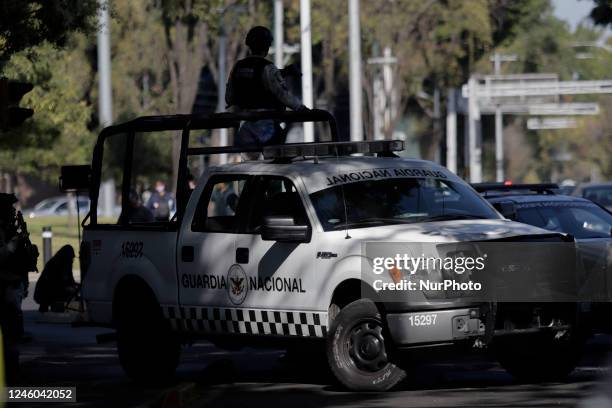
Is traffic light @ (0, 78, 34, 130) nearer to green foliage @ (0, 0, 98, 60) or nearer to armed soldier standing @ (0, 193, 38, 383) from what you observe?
armed soldier standing @ (0, 193, 38, 383)

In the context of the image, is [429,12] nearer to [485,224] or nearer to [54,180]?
[54,180]

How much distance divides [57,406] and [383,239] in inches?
106

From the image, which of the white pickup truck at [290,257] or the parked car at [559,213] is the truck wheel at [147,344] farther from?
the parked car at [559,213]

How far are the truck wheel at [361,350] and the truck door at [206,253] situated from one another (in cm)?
127

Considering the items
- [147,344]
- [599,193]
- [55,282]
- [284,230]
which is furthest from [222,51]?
[284,230]

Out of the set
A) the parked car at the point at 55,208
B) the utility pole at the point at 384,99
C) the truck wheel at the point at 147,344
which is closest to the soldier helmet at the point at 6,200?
the truck wheel at the point at 147,344

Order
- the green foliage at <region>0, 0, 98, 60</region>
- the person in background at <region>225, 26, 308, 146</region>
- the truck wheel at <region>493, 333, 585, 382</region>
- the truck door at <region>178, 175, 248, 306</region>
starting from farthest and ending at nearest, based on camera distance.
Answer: the green foliage at <region>0, 0, 98, 60</region>, the person in background at <region>225, 26, 308, 146</region>, the truck door at <region>178, 175, 248, 306</region>, the truck wheel at <region>493, 333, 585, 382</region>

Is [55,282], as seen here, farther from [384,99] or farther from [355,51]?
[384,99]

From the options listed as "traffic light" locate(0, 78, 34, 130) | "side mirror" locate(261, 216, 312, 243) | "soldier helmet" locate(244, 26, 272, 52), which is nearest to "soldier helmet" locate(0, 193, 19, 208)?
"traffic light" locate(0, 78, 34, 130)

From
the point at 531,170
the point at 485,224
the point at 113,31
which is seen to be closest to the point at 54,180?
the point at 113,31

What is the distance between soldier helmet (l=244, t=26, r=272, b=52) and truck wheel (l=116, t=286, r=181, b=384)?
2597 mm

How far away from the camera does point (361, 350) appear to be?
11078 mm

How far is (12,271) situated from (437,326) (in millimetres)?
4723

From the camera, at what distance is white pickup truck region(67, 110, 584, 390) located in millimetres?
11023
